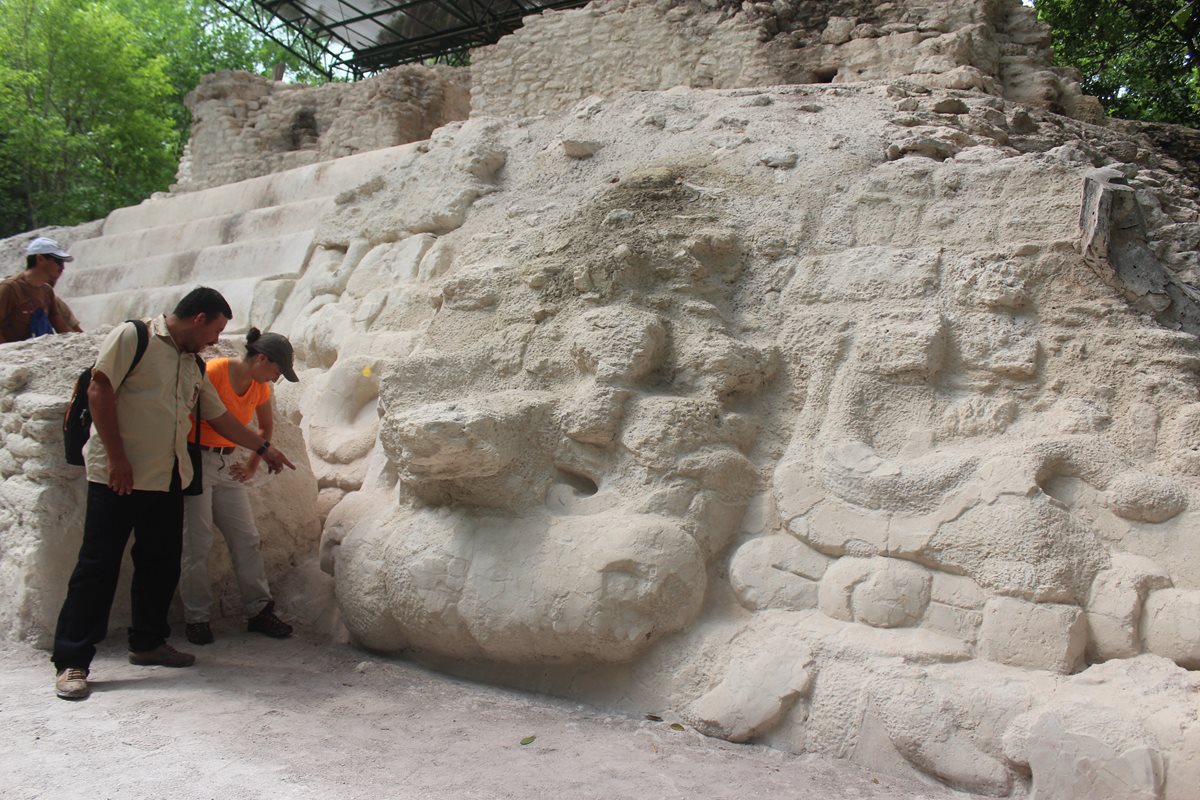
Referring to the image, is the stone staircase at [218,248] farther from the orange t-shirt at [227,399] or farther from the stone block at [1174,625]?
the stone block at [1174,625]

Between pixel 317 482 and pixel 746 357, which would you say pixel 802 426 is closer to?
pixel 746 357

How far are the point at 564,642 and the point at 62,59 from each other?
50.7 ft

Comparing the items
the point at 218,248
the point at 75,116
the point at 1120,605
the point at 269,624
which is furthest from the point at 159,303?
the point at 75,116

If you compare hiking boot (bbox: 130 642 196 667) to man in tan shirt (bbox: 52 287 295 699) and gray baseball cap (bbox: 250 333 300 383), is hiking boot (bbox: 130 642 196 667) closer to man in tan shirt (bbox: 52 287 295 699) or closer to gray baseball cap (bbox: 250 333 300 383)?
man in tan shirt (bbox: 52 287 295 699)

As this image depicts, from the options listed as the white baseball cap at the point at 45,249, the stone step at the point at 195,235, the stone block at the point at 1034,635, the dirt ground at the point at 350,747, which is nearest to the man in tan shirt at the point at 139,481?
the dirt ground at the point at 350,747

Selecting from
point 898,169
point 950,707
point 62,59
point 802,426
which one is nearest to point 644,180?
point 898,169

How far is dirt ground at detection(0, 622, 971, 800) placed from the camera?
2.25 metres

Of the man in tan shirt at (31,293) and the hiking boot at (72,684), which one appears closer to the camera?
the hiking boot at (72,684)

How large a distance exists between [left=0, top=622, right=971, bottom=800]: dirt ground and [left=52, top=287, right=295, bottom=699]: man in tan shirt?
146mm

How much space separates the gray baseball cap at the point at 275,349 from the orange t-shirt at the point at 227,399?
142mm

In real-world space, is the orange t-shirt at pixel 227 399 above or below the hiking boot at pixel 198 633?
above

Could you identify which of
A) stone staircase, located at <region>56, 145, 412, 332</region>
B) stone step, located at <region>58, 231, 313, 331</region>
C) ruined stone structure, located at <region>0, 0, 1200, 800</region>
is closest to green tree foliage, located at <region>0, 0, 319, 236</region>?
stone staircase, located at <region>56, 145, 412, 332</region>

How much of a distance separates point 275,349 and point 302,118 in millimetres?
7626

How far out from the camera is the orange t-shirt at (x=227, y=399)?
335 centimetres
